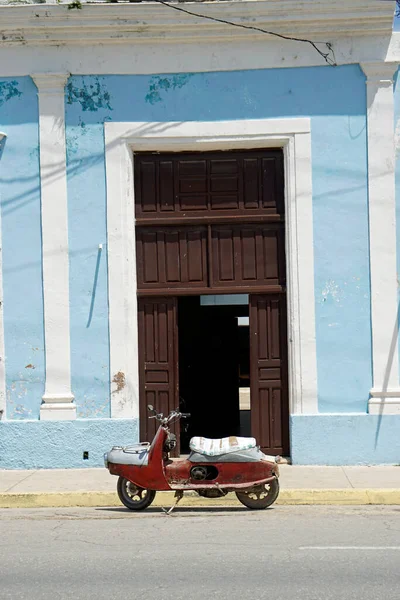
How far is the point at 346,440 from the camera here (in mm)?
12156

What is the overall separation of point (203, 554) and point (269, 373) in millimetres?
5302

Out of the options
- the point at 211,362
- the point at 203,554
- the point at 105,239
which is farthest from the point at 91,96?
the point at 203,554

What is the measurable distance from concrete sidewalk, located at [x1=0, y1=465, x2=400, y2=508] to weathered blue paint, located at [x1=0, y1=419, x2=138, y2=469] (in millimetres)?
256

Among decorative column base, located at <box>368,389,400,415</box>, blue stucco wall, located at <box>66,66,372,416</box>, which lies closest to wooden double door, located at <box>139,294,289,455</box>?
blue stucco wall, located at <box>66,66,372,416</box>

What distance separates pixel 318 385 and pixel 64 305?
344cm

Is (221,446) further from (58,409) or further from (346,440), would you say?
(58,409)

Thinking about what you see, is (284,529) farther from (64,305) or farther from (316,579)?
(64,305)

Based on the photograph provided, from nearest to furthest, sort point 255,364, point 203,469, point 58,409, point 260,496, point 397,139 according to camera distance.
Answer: point 203,469, point 260,496, point 397,139, point 58,409, point 255,364

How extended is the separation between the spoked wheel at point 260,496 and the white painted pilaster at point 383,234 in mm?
3016

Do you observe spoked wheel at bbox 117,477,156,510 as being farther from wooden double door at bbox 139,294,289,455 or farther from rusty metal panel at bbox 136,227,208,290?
rusty metal panel at bbox 136,227,208,290

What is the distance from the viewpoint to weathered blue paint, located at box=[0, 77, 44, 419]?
40.9 ft

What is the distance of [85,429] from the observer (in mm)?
12328

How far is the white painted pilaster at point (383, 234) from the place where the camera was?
12188 mm

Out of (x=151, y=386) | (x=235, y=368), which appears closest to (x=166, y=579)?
(x=151, y=386)
